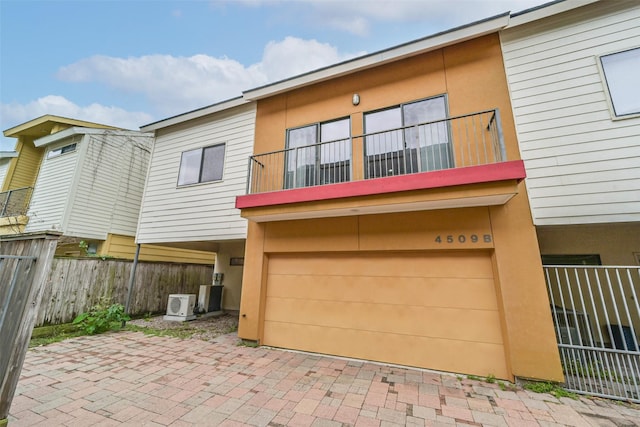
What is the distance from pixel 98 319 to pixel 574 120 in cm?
1072

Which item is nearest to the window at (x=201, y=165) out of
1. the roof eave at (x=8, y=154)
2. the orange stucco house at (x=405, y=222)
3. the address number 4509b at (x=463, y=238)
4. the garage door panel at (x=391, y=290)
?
the orange stucco house at (x=405, y=222)

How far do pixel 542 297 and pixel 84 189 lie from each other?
1356 cm

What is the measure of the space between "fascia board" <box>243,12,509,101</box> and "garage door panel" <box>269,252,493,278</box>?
13.5ft

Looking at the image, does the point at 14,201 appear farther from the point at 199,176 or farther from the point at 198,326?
the point at 198,326

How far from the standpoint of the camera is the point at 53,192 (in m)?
9.17

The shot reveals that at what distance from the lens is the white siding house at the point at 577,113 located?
144 inches

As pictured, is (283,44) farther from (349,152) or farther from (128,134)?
(349,152)

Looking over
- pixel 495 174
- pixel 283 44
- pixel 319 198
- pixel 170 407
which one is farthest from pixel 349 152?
pixel 283 44

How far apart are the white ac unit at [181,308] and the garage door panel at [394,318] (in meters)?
3.64

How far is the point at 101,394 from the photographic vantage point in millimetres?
3109

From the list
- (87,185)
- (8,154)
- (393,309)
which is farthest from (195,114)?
(8,154)

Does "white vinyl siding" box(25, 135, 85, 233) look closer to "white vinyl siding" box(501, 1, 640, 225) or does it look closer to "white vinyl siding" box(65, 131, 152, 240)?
"white vinyl siding" box(65, 131, 152, 240)

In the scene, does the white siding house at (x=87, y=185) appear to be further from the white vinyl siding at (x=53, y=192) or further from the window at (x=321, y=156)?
the window at (x=321, y=156)

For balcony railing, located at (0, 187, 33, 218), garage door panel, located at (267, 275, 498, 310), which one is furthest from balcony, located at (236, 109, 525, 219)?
balcony railing, located at (0, 187, 33, 218)
